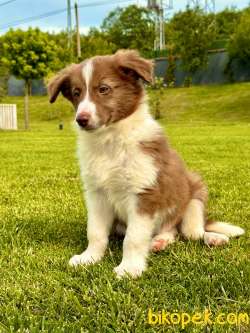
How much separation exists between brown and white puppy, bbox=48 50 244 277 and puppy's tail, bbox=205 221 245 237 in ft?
0.10

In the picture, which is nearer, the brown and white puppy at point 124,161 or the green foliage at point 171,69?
the brown and white puppy at point 124,161

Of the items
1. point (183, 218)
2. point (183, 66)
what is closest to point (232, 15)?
point (183, 66)

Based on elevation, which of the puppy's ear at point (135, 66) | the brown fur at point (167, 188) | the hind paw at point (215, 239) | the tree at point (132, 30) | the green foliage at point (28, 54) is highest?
the tree at point (132, 30)

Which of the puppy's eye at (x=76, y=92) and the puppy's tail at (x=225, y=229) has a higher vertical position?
the puppy's eye at (x=76, y=92)

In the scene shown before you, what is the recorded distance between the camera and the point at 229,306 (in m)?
2.47

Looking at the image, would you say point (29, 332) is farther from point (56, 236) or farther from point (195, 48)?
point (195, 48)

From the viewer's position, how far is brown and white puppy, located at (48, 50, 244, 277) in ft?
10.6

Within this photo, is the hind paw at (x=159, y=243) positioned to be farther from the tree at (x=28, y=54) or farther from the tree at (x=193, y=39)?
the tree at (x=193, y=39)

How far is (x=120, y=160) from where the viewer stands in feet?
11.0

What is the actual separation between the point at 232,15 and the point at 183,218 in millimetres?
60475

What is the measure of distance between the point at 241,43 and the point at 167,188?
1443 inches

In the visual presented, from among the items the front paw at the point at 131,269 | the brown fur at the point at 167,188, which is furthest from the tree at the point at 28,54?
the front paw at the point at 131,269

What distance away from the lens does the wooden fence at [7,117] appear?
26.1 m

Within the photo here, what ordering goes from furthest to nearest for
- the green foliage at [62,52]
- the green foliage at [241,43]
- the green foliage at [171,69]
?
the green foliage at [171,69], the green foliage at [241,43], the green foliage at [62,52]
